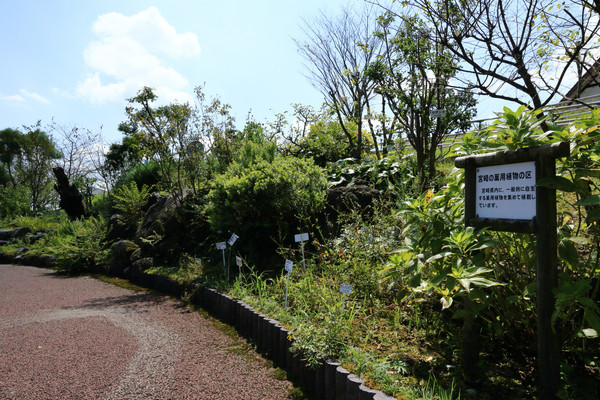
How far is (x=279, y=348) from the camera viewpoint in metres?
3.77

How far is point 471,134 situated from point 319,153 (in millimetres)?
8742

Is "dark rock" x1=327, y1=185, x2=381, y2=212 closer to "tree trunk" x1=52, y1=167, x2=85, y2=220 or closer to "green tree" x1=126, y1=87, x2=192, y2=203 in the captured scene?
"green tree" x1=126, y1=87, x2=192, y2=203

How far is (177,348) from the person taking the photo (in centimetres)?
419

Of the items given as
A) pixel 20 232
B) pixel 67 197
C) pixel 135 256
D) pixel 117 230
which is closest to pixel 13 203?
pixel 20 232

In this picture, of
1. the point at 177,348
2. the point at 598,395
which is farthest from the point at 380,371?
the point at 177,348

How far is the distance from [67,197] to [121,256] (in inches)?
300

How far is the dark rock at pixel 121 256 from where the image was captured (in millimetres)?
8891

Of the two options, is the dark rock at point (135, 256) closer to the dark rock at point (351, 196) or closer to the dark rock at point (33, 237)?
the dark rock at point (351, 196)

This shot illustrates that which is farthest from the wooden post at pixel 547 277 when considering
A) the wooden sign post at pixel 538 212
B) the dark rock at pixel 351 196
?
the dark rock at pixel 351 196

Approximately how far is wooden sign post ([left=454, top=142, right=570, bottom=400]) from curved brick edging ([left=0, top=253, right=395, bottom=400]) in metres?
0.91

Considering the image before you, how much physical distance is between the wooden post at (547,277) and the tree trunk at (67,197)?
15794mm

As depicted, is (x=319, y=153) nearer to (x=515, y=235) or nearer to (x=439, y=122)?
(x=439, y=122)

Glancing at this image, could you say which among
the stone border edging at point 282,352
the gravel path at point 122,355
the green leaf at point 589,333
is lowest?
the gravel path at point 122,355

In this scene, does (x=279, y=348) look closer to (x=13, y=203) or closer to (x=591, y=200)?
(x=591, y=200)
